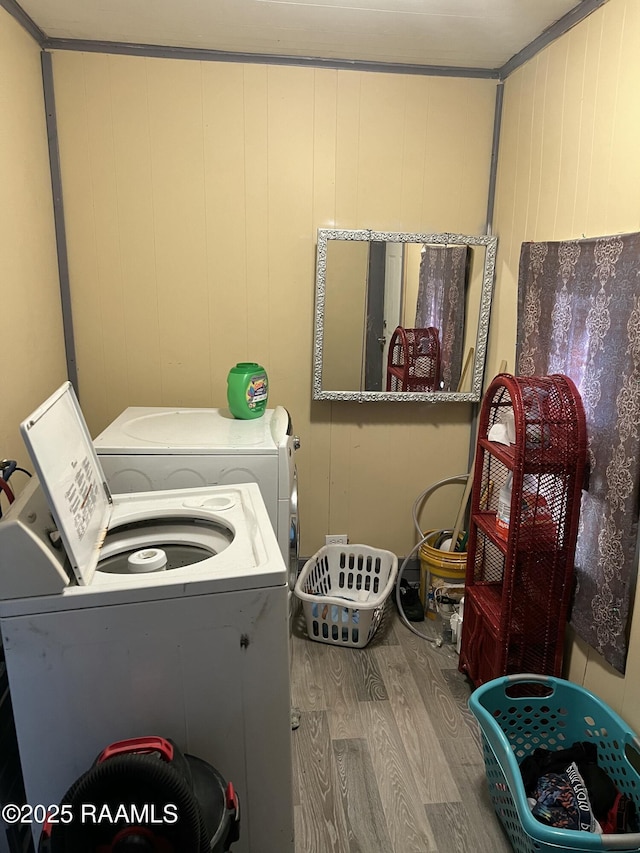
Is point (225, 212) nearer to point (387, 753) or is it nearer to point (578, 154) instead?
point (578, 154)

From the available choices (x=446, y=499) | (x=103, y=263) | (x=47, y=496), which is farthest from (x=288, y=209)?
(x=47, y=496)

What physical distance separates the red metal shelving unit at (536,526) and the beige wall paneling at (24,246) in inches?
60.9

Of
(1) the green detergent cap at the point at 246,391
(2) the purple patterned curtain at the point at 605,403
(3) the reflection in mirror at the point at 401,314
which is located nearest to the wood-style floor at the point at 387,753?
(2) the purple patterned curtain at the point at 605,403

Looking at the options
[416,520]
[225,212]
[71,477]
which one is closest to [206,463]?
[71,477]

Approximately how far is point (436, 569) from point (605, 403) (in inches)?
46.2

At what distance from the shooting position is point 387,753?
1.94 metres

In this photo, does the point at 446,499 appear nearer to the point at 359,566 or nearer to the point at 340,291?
the point at 359,566

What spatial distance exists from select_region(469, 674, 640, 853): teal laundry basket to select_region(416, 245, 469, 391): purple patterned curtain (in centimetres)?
139

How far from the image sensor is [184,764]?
1101 mm

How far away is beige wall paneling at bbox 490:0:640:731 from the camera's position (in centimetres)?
167

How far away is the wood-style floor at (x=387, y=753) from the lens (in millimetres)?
1652

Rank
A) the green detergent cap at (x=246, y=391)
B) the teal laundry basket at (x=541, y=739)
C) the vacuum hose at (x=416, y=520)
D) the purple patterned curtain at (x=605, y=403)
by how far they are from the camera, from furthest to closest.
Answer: the vacuum hose at (x=416, y=520)
the green detergent cap at (x=246, y=391)
the purple patterned curtain at (x=605, y=403)
the teal laundry basket at (x=541, y=739)

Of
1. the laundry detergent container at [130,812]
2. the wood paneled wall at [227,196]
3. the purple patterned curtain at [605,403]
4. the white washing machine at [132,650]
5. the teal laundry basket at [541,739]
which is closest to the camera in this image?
the laundry detergent container at [130,812]

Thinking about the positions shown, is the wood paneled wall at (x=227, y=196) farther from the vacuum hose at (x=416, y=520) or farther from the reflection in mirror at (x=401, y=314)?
the vacuum hose at (x=416, y=520)
